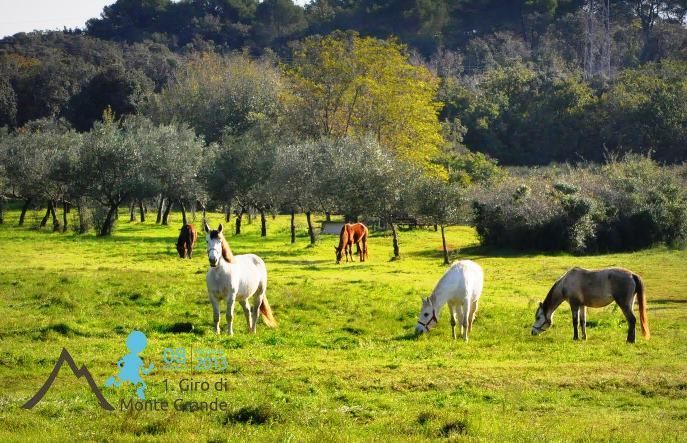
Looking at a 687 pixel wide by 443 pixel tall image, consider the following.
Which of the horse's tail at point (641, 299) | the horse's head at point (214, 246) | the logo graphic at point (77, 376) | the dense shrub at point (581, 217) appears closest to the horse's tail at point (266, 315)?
the horse's head at point (214, 246)

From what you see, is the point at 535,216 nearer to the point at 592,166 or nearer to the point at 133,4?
the point at 592,166

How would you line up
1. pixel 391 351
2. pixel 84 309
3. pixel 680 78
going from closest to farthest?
1. pixel 391 351
2. pixel 84 309
3. pixel 680 78

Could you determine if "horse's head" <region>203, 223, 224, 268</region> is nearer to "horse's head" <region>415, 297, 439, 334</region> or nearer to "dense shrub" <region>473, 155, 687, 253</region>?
"horse's head" <region>415, 297, 439, 334</region>

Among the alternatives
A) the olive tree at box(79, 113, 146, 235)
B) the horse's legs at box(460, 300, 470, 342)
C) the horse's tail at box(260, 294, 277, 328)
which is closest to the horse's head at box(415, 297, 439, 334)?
the horse's legs at box(460, 300, 470, 342)

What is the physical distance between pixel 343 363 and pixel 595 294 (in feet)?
22.9

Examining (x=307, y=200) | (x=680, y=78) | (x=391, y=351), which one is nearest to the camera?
(x=391, y=351)

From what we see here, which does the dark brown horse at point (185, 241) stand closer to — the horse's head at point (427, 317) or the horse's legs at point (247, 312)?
the horse's legs at point (247, 312)

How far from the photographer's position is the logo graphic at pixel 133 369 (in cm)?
1304

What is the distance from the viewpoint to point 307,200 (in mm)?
48594

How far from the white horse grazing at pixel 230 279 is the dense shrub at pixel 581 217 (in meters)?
29.1

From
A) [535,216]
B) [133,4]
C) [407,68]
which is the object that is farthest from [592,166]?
[133,4]

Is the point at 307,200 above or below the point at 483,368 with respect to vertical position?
above

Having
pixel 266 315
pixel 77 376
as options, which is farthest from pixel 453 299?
pixel 77 376

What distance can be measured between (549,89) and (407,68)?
28.0m
